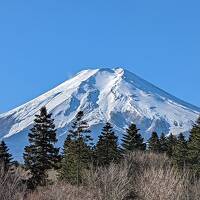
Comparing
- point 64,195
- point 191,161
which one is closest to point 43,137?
point 191,161

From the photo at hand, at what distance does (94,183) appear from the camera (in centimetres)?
3697

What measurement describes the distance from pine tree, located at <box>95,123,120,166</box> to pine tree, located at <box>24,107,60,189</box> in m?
3.40

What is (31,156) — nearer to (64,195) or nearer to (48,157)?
(48,157)

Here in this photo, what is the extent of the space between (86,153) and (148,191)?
18188mm

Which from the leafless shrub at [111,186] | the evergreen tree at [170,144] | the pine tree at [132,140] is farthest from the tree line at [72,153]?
the evergreen tree at [170,144]

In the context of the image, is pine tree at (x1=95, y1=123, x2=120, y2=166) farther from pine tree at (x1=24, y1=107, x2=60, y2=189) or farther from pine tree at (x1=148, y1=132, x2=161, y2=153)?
pine tree at (x1=148, y1=132, x2=161, y2=153)

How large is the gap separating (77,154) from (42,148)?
4.03m

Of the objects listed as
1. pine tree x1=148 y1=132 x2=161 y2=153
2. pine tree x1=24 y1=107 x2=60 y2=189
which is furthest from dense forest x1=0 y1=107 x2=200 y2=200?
pine tree x1=148 y1=132 x2=161 y2=153

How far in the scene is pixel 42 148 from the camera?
52250 millimetres

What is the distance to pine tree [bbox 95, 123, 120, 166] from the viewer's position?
54.2m

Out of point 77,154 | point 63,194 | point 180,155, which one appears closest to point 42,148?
point 77,154

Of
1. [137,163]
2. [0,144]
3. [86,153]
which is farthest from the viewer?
[0,144]

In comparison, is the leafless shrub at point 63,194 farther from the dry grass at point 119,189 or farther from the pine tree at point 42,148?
the pine tree at point 42,148

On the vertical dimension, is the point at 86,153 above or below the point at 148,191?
above
